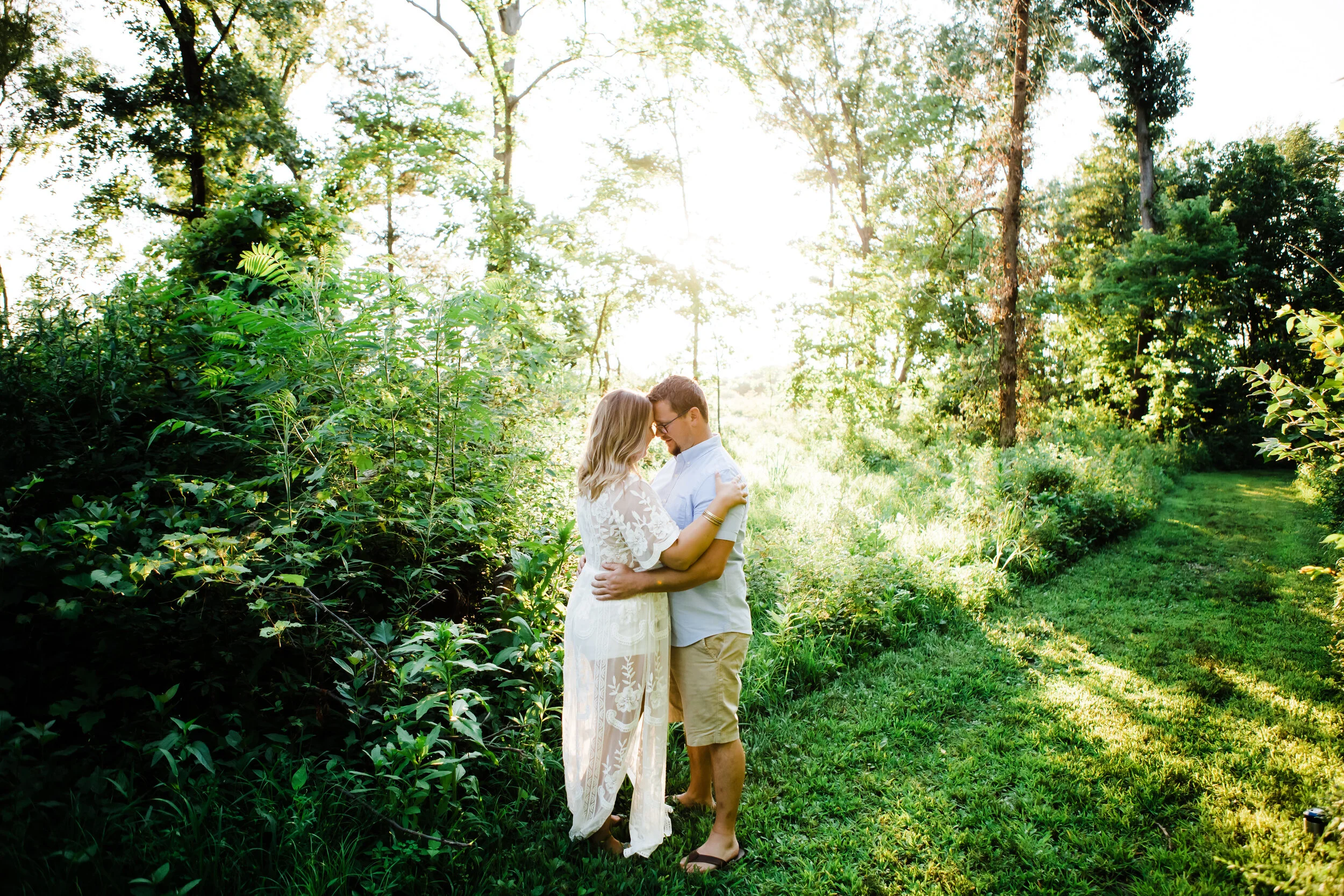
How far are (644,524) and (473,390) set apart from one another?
157cm

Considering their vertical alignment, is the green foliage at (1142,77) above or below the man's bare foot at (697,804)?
above

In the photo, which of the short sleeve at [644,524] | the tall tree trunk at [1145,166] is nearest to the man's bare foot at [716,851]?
the short sleeve at [644,524]

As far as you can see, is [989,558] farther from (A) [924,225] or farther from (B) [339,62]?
(B) [339,62]

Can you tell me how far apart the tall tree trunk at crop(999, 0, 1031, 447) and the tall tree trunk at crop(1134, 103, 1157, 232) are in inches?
471

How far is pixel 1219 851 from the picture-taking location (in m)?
2.75

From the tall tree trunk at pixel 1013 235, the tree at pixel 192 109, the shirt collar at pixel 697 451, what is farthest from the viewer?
the tree at pixel 192 109

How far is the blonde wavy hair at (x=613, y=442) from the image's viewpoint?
8.65 feet

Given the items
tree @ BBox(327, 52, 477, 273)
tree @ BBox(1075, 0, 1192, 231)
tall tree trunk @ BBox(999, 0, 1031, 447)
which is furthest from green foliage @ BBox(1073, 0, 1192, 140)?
tree @ BBox(327, 52, 477, 273)


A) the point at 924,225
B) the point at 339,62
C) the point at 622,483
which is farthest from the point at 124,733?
the point at 924,225

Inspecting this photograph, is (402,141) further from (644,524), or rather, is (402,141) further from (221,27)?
(644,524)

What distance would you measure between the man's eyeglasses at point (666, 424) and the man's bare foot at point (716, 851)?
195 cm

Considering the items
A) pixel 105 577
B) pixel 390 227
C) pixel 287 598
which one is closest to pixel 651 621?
pixel 287 598

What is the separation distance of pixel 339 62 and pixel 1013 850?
21.7 metres

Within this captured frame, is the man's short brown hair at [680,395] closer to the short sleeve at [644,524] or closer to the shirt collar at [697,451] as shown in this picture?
the shirt collar at [697,451]
